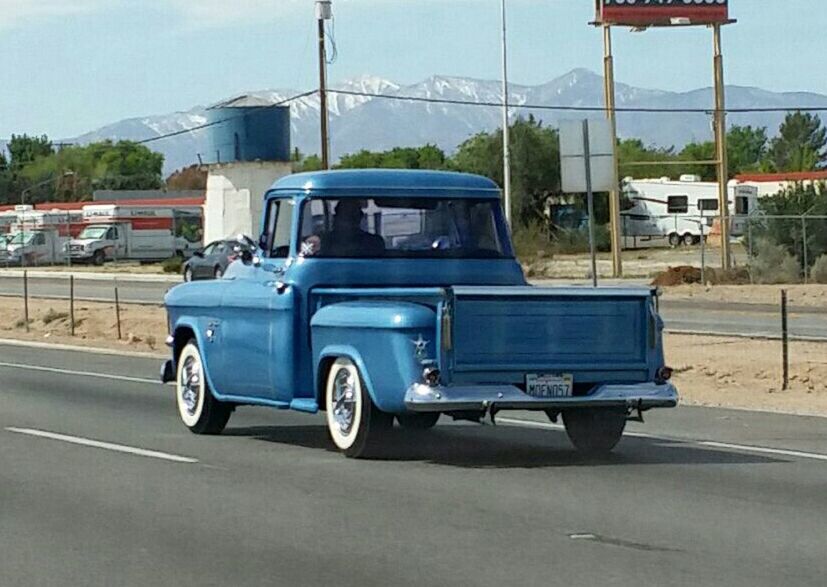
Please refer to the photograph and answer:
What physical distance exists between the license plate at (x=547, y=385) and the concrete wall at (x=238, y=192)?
163 feet

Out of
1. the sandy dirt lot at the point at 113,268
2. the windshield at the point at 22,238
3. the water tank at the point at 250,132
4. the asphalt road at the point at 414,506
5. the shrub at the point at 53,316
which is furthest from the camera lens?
the windshield at the point at 22,238

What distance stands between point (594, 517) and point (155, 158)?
18455 cm

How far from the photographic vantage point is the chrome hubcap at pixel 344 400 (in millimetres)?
13531

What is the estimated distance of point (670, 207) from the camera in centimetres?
8575

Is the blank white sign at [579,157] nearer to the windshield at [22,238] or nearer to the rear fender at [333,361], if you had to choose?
the rear fender at [333,361]

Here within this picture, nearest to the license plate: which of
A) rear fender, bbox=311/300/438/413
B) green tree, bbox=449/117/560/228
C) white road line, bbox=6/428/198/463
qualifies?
rear fender, bbox=311/300/438/413

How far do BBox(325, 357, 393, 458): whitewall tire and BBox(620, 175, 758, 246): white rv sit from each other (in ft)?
228

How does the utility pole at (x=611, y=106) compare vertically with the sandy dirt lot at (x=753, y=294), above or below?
above

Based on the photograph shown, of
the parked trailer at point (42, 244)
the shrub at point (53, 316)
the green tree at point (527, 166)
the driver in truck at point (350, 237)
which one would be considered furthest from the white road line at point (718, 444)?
the parked trailer at point (42, 244)

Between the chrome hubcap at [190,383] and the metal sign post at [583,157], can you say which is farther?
the metal sign post at [583,157]

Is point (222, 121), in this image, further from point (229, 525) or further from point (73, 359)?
point (229, 525)

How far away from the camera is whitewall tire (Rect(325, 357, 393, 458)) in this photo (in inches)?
526

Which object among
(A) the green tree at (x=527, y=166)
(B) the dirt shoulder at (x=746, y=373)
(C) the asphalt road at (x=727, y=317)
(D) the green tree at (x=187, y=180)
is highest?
(D) the green tree at (x=187, y=180)

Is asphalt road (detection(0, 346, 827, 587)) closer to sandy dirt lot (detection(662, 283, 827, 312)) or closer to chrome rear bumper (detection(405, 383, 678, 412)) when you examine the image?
chrome rear bumper (detection(405, 383, 678, 412))
